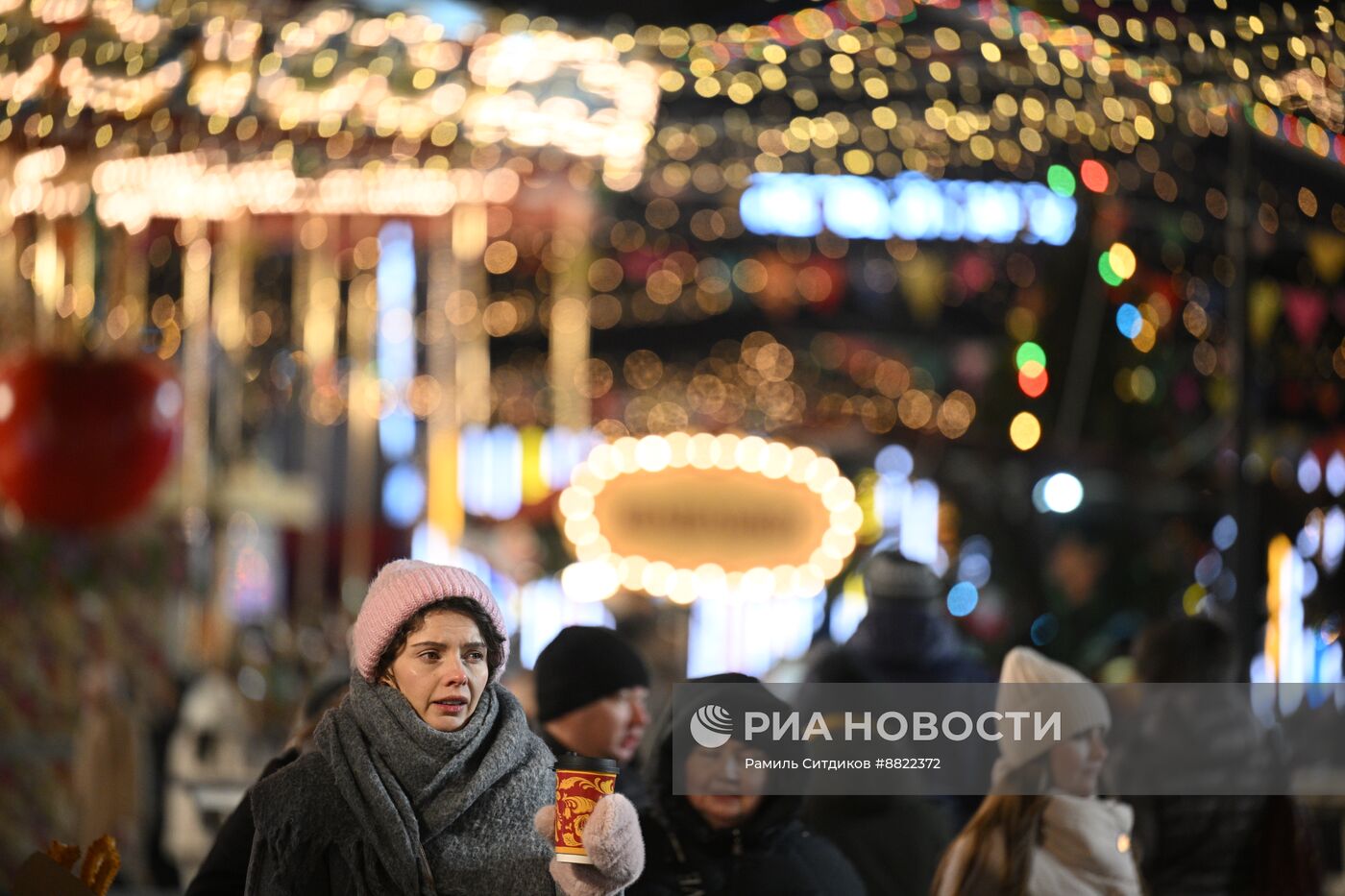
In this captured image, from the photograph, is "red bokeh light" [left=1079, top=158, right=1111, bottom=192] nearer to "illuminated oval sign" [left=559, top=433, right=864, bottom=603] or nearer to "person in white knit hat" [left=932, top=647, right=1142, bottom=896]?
"illuminated oval sign" [left=559, top=433, right=864, bottom=603]

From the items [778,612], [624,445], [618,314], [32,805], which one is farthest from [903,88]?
[618,314]

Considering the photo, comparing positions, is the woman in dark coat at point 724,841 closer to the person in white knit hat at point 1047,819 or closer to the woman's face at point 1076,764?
the person in white knit hat at point 1047,819

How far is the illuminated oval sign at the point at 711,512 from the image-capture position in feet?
42.0

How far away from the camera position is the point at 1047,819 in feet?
18.4

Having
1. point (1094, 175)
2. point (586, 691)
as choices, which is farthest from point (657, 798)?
point (1094, 175)

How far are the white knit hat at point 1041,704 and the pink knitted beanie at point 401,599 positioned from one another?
1861mm

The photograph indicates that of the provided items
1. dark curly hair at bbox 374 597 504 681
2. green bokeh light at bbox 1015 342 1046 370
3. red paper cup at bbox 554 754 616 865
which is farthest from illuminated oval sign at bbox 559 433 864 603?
red paper cup at bbox 554 754 616 865

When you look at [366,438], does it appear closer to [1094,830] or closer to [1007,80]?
[1007,80]

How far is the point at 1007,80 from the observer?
7.86 m

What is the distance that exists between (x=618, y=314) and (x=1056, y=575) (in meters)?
12.6

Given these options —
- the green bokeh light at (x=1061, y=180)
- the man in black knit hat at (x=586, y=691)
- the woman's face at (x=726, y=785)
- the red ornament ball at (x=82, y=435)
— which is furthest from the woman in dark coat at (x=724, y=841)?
the green bokeh light at (x=1061, y=180)

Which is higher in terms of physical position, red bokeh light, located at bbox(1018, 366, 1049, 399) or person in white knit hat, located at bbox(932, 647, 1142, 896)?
red bokeh light, located at bbox(1018, 366, 1049, 399)

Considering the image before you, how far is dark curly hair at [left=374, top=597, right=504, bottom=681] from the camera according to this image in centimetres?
418

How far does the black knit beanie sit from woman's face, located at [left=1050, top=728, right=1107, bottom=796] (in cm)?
112
